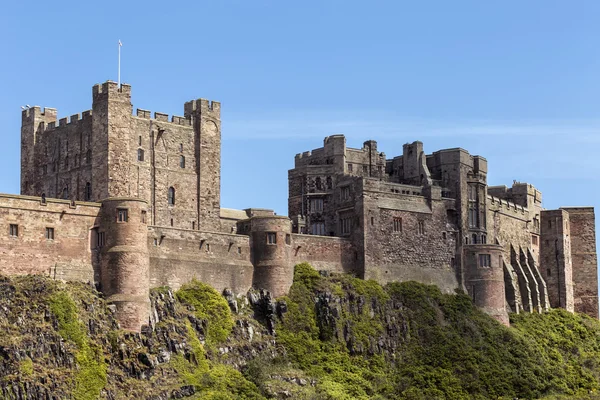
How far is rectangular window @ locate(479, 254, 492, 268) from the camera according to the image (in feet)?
412

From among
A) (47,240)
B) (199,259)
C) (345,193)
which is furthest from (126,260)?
(345,193)

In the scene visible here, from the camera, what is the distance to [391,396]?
352ft

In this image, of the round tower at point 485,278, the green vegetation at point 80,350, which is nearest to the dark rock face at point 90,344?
the green vegetation at point 80,350

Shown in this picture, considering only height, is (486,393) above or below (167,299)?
below

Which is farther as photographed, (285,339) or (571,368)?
(571,368)

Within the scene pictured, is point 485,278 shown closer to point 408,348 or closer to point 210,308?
point 408,348

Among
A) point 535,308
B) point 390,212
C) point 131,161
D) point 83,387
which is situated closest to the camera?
point 83,387

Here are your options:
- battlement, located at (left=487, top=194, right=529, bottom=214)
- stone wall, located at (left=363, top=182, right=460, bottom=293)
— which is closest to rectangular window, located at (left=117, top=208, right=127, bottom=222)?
stone wall, located at (left=363, top=182, right=460, bottom=293)

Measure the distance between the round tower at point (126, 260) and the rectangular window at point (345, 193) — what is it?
1066 inches

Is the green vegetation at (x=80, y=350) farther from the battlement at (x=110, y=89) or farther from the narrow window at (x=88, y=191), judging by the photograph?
the battlement at (x=110, y=89)

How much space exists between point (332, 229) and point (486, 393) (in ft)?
69.3

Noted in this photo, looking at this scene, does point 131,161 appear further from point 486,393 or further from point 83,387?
point 486,393

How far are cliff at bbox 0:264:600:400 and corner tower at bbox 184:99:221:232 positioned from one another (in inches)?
372

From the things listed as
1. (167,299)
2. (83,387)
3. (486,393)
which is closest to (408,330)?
(486,393)
